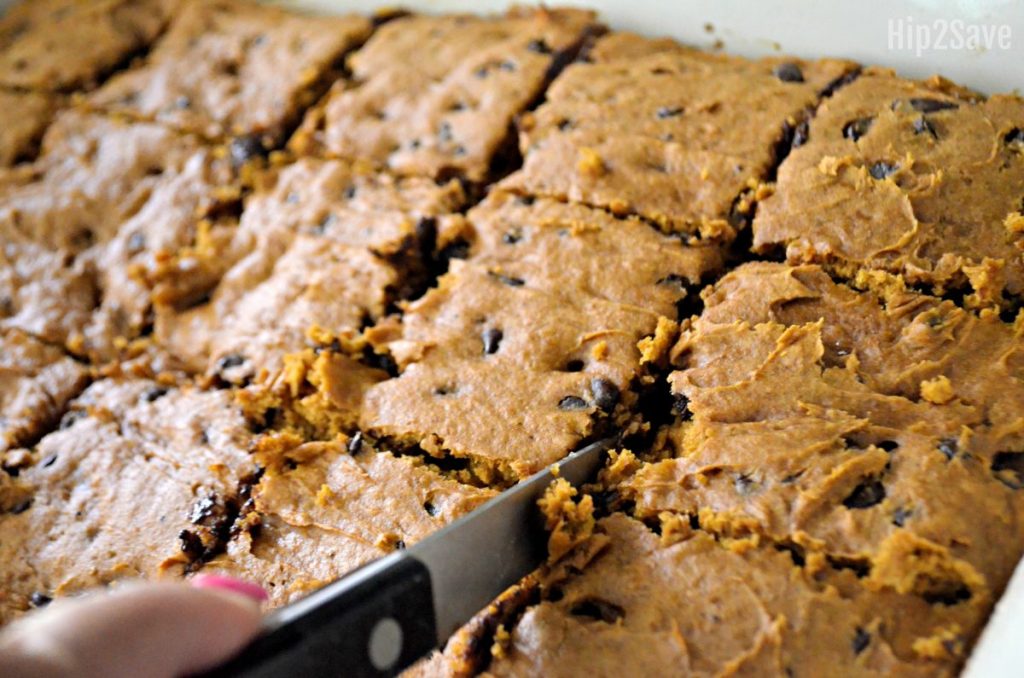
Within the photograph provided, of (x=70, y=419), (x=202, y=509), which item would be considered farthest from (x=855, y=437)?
(x=70, y=419)

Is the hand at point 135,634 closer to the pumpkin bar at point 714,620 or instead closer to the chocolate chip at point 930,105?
the pumpkin bar at point 714,620

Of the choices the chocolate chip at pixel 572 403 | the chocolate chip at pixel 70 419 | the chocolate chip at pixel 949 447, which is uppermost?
the chocolate chip at pixel 949 447

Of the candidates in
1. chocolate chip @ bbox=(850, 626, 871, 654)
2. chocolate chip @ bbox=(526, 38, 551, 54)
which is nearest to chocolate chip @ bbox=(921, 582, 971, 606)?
chocolate chip @ bbox=(850, 626, 871, 654)

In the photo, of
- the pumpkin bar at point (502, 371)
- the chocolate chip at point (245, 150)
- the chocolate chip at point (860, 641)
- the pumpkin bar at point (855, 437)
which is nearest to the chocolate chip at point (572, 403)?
the pumpkin bar at point (502, 371)

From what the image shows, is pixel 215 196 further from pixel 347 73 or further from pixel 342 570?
pixel 342 570

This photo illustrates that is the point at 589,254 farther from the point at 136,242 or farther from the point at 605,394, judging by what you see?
the point at 136,242

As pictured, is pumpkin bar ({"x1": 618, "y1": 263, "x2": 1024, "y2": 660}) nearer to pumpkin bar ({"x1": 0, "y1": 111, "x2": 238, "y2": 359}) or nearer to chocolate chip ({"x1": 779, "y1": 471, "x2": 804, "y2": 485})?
chocolate chip ({"x1": 779, "y1": 471, "x2": 804, "y2": 485})

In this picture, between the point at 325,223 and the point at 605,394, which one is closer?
the point at 605,394
